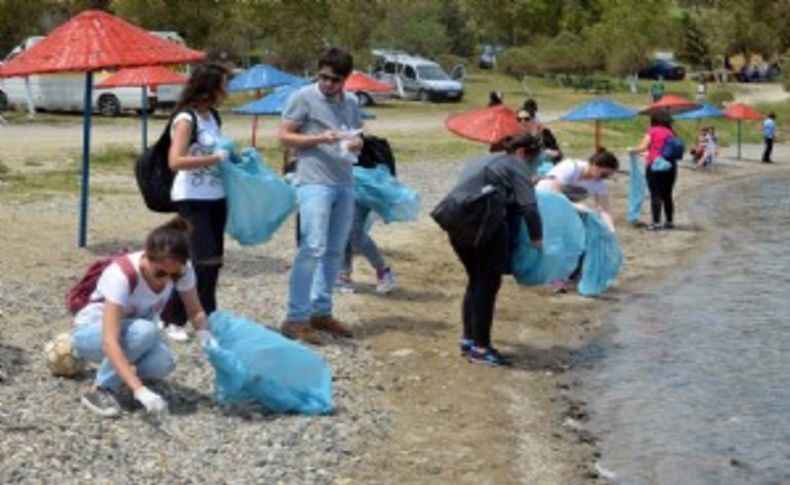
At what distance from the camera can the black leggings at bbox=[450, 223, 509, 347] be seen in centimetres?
838

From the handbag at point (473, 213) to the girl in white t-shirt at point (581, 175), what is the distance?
247 cm

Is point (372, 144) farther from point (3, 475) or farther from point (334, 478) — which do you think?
point (3, 475)

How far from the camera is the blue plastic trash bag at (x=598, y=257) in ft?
36.5

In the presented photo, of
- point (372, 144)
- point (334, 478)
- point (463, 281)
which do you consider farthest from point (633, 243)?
point (334, 478)

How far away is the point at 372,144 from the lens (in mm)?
10750

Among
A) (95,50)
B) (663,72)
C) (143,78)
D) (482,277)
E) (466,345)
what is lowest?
(466,345)

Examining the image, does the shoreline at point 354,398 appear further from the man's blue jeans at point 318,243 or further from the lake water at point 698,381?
the man's blue jeans at point 318,243

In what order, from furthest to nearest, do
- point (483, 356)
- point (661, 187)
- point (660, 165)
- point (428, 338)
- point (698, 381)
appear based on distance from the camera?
point (661, 187) < point (660, 165) < point (428, 338) < point (698, 381) < point (483, 356)

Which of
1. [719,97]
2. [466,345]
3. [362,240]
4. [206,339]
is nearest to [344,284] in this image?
[362,240]

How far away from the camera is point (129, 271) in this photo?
6.34 meters

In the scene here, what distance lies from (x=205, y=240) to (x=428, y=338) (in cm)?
214

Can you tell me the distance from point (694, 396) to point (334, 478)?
335 cm

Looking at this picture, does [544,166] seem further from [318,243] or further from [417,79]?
[417,79]

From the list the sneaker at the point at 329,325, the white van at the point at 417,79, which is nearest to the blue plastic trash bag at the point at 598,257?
the sneaker at the point at 329,325
